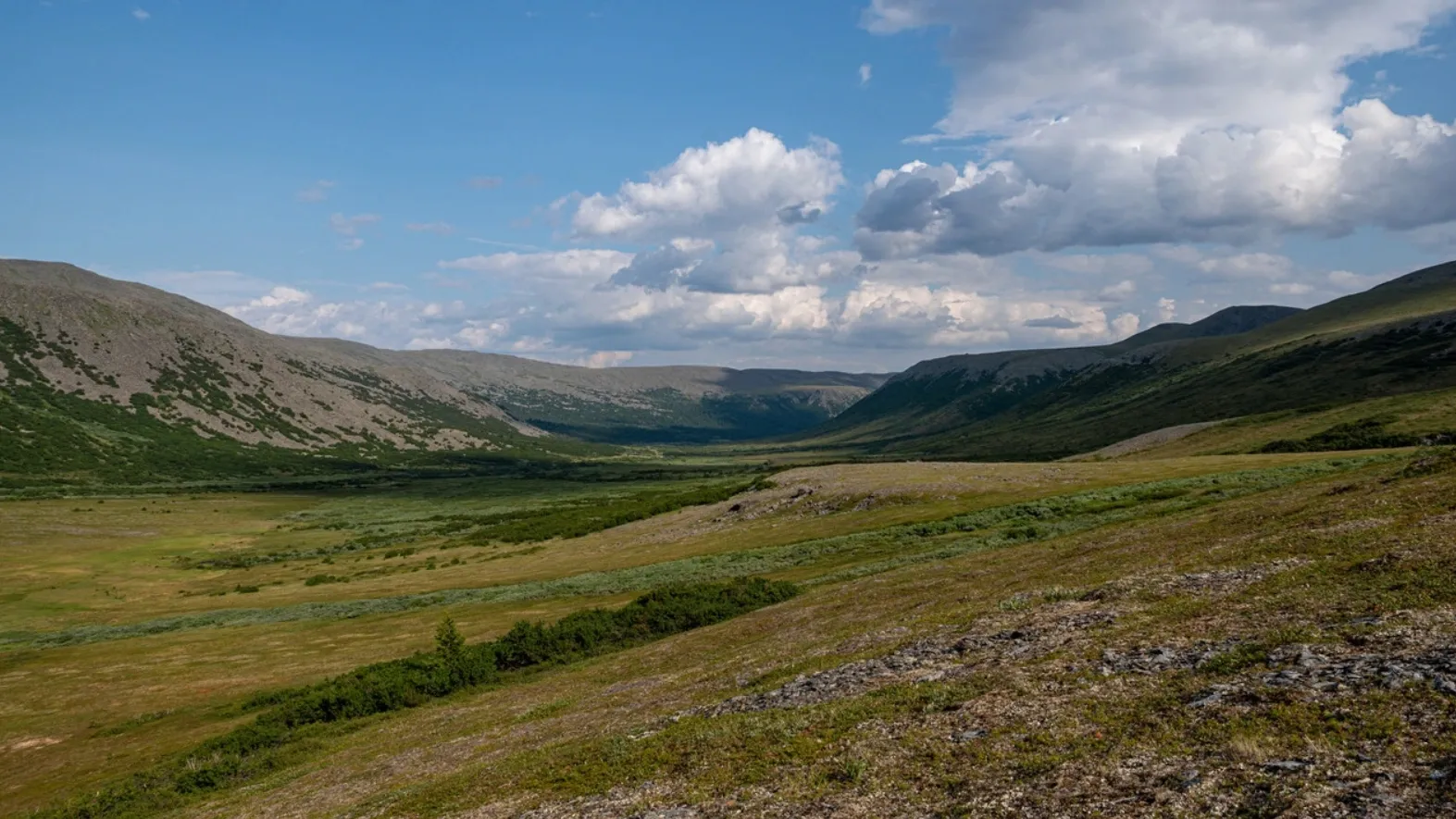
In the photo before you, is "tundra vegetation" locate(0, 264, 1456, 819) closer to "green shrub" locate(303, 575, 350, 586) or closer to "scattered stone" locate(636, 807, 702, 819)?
"scattered stone" locate(636, 807, 702, 819)

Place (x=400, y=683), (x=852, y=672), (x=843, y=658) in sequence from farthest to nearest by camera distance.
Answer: (x=400, y=683) < (x=843, y=658) < (x=852, y=672)

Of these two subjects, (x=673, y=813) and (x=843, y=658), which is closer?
(x=673, y=813)

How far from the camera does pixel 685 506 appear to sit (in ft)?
419

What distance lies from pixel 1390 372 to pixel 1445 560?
205 m


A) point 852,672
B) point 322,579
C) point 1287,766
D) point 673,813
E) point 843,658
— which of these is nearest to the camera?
point 1287,766

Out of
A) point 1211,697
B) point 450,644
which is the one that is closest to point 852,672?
point 1211,697

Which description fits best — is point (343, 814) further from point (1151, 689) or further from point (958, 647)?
point (1151, 689)

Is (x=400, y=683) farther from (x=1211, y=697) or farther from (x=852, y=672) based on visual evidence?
(x=1211, y=697)

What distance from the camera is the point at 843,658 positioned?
26.2 m

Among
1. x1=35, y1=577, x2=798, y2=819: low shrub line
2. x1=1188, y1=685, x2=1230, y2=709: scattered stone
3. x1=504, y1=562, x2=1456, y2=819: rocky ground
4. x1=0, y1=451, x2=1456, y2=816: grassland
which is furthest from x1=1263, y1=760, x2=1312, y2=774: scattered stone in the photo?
x1=35, y1=577, x2=798, y2=819: low shrub line

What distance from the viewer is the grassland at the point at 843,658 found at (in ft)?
49.6

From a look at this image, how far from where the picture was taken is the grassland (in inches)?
595

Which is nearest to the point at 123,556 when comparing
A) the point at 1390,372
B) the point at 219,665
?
the point at 219,665

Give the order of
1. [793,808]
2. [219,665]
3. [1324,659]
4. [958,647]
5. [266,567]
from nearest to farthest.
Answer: [793,808], [1324,659], [958,647], [219,665], [266,567]
